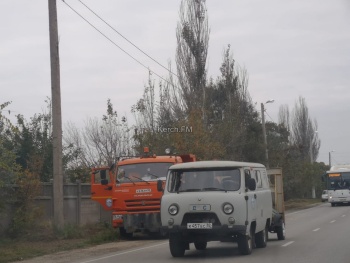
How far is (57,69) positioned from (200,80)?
2156cm

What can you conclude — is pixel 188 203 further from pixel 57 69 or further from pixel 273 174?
pixel 57 69

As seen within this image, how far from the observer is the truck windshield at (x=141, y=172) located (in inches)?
931

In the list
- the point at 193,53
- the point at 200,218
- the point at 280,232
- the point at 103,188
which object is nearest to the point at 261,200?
the point at 200,218

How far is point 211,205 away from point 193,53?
3000cm

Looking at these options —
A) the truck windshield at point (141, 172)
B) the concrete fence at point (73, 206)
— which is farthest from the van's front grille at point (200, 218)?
the concrete fence at point (73, 206)

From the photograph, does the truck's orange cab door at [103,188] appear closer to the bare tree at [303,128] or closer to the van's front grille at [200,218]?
the van's front grille at [200,218]

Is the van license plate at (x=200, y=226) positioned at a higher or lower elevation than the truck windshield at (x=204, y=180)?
lower

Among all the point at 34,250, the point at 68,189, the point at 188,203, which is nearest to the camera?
the point at 188,203

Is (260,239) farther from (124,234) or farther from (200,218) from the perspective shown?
(124,234)

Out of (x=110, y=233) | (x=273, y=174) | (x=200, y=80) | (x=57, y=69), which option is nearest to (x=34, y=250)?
(x=110, y=233)

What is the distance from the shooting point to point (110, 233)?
976 inches

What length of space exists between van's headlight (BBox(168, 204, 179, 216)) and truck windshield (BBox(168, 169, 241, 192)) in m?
0.58

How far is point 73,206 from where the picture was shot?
2827 cm

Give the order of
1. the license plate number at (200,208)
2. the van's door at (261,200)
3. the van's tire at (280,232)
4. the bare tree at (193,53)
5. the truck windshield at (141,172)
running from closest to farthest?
1. the license plate number at (200,208)
2. the van's door at (261,200)
3. the van's tire at (280,232)
4. the truck windshield at (141,172)
5. the bare tree at (193,53)
